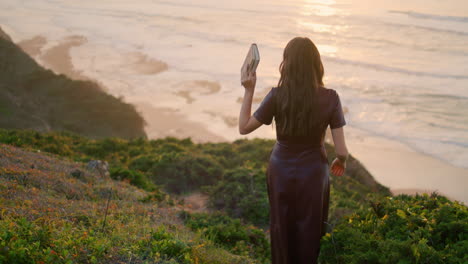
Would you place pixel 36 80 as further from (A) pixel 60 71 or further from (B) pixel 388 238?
(B) pixel 388 238

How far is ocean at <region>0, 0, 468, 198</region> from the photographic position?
1014 inches

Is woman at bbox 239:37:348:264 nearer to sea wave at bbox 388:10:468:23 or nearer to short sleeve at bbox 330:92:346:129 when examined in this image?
short sleeve at bbox 330:92:346:129

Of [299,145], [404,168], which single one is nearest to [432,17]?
[404,168]

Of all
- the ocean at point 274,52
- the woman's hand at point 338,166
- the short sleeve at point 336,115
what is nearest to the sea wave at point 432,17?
the ocean at point 274,52

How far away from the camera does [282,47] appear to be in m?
40.2

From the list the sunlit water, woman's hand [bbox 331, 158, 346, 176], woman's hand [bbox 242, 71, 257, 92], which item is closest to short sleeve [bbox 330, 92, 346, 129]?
woman's hand [bbox 331, 158, 346, 176]

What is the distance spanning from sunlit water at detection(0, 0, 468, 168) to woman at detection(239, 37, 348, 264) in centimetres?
1805

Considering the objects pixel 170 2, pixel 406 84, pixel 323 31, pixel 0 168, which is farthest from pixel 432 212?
pixel 170 2

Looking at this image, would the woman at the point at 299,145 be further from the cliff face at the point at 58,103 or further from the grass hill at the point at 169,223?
the cliff face at the point at 58,103

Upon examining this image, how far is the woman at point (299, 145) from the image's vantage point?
406 centimetres

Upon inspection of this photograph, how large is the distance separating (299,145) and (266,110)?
480 millimetres

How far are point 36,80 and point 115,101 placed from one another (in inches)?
281

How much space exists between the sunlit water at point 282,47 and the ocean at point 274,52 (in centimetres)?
11

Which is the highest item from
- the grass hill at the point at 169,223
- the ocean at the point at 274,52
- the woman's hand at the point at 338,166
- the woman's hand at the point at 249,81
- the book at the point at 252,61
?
the book at the point at 252,61
